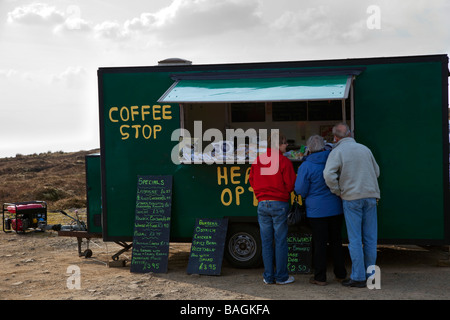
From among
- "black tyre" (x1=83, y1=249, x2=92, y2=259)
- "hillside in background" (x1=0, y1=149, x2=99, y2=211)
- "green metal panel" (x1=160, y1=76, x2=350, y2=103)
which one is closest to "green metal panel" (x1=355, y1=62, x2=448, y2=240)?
"green metal panel" (x1=160, y1=76, x2=350, y2=103)

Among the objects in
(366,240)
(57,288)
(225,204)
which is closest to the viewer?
(366,240)

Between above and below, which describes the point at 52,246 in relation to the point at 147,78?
below

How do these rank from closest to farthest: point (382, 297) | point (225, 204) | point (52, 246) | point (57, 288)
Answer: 1. point (382, 297)
2. point (57, 288)
3. point (225, 204)
4. point (52, 246)

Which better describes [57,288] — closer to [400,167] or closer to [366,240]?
[366,240]

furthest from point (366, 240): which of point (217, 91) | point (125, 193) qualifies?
point (125, 193)

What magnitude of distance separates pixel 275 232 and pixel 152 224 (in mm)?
1955

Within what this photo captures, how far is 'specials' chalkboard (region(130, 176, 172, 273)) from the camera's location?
7227mm

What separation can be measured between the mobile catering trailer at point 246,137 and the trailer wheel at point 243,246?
0.01 metres

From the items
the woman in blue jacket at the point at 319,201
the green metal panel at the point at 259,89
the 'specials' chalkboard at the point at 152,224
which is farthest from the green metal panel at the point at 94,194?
the woman in blue jacket at the point at 319,201

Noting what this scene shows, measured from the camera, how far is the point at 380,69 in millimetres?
6859

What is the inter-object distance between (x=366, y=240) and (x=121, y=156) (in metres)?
3.57

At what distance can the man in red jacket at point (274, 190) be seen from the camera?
607 cm

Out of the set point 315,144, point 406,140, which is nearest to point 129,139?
point 315,144

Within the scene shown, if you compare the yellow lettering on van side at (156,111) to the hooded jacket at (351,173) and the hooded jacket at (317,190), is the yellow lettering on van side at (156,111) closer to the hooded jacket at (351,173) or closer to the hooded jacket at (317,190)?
the hooded jacket at (317,190)
